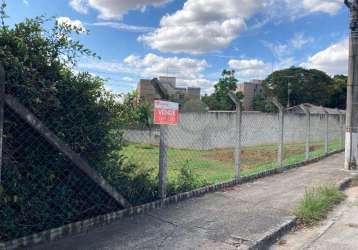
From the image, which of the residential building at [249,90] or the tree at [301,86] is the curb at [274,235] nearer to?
the tree at [301,86]

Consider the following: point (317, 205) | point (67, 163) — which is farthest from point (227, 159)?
point (67, 163)

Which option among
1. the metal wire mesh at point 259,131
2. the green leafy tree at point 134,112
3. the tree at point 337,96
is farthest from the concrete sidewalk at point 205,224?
the tree at point 337,96

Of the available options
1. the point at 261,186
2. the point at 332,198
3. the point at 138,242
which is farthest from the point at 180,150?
the point at 138,242

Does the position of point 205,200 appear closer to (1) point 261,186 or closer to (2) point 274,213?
(2) point 274,213

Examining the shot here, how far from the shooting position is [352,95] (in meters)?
10.7

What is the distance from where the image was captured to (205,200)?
6266mm

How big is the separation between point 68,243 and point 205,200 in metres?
2.72

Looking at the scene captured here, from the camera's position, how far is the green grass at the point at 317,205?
5691mm

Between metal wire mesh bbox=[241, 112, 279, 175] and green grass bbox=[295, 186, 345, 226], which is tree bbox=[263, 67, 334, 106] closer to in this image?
metal wire mesh bbox=[241, 112, 279, 175]

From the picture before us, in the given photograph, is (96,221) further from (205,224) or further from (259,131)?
(259,131)

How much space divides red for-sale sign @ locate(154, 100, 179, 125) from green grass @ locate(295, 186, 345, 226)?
2335mm

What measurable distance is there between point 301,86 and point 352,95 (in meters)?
74.7

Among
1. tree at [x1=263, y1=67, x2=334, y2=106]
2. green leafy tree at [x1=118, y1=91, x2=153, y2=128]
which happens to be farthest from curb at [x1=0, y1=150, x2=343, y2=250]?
tree at [x1=263, y1=67, x2=334, y2=106]

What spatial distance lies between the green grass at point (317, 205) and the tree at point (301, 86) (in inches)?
2835
